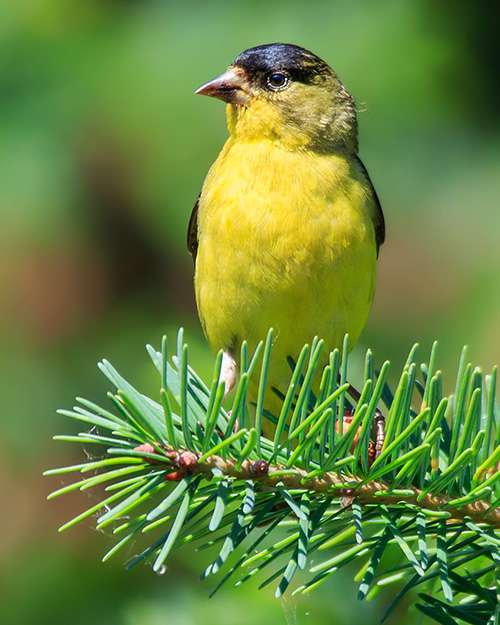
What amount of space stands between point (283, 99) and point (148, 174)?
790 millimetres

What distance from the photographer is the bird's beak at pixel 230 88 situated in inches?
129

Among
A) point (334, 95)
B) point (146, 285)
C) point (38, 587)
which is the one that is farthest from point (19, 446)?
point (334, 95)

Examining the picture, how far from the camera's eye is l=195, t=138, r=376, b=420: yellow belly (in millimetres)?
2992

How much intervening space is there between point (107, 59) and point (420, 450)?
300 centimetres

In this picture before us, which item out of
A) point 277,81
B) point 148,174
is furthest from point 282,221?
point 148,174

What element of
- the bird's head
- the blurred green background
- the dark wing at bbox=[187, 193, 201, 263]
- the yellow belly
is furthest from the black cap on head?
the dark wing at bbox=[187, 193, 201, 263]

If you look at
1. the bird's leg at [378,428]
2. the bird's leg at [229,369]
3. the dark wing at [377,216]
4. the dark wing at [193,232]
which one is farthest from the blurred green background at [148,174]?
the bird's leg at [378,428]

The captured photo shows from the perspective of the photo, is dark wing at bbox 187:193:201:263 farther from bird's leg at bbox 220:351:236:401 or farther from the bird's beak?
bird's leg at bbox 220:351:236:401

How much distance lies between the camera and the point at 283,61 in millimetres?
3471

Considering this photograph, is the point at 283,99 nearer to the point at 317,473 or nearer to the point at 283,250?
the point at 283,250

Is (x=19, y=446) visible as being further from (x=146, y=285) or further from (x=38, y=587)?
(x=146, y=285)

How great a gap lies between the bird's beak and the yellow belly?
186 millimetres

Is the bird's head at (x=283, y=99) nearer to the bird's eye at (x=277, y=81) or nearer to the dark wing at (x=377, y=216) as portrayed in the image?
the bird's eye at (x=277, y=81)

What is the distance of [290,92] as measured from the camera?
3.47m
